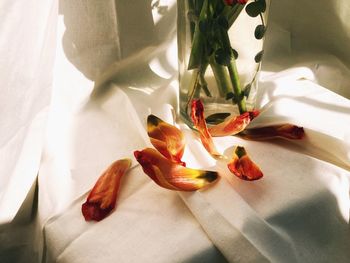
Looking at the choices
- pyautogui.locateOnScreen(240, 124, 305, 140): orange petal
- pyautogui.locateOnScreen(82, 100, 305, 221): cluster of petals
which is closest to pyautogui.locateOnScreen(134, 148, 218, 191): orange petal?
pyautogui.locateOnScreen(82, 100, 305, 221): cluster of petals

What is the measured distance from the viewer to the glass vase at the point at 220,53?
503 millimetres

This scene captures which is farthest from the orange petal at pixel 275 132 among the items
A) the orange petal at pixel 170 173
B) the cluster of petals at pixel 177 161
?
the orange petal at pixel 170 173

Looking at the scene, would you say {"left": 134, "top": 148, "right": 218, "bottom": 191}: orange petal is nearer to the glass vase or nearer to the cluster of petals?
the cluster of petals

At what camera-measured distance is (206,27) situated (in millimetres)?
502

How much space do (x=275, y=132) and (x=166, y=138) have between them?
0.46ft

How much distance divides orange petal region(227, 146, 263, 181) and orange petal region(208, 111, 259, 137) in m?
0.04

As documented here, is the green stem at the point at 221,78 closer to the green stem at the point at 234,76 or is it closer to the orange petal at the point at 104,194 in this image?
the green stem at the point at 234,76

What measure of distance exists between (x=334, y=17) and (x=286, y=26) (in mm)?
72

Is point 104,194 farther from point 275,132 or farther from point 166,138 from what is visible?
point 275,132

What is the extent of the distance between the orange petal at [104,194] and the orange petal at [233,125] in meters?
0.12

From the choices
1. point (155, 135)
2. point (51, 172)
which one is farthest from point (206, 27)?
point (51, 172)

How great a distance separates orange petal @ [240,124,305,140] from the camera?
0.54 m

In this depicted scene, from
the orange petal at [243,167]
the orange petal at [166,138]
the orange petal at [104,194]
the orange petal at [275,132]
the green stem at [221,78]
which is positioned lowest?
the orange petal at [275,132]

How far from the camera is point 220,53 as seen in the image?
0.51 m
